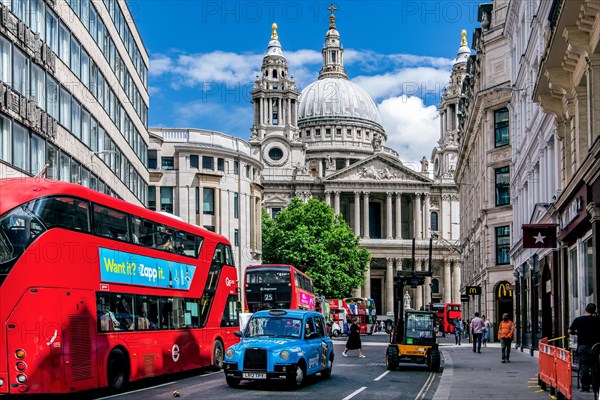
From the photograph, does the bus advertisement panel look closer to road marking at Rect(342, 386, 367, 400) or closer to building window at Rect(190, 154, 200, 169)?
building window at Rect(190, 154, 200, 169)

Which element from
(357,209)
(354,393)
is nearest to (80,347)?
(354,393)

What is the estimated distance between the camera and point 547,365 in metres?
18.0

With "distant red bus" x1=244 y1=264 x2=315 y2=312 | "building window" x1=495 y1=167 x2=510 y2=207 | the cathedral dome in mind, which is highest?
the cathedral dome

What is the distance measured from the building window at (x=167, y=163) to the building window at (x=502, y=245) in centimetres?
3056

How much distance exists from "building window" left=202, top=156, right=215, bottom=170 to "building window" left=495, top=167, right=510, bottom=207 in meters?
28.8

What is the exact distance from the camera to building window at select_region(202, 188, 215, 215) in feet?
243

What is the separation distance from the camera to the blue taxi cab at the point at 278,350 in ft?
66.3

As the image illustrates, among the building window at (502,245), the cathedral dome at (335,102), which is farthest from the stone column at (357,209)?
the building window at (502,245)

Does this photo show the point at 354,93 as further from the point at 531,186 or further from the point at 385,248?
the point at 531,186

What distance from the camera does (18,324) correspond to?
16375 mm

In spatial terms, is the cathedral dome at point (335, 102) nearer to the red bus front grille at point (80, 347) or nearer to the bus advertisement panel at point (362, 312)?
the bus advertisement panel at point (362, 312)

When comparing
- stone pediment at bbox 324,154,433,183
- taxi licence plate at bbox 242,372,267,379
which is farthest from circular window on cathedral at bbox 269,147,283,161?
taxi licence plate at bbox 242,372,267,379

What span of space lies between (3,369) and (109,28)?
2904 centimetres

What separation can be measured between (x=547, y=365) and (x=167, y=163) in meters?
58.3
